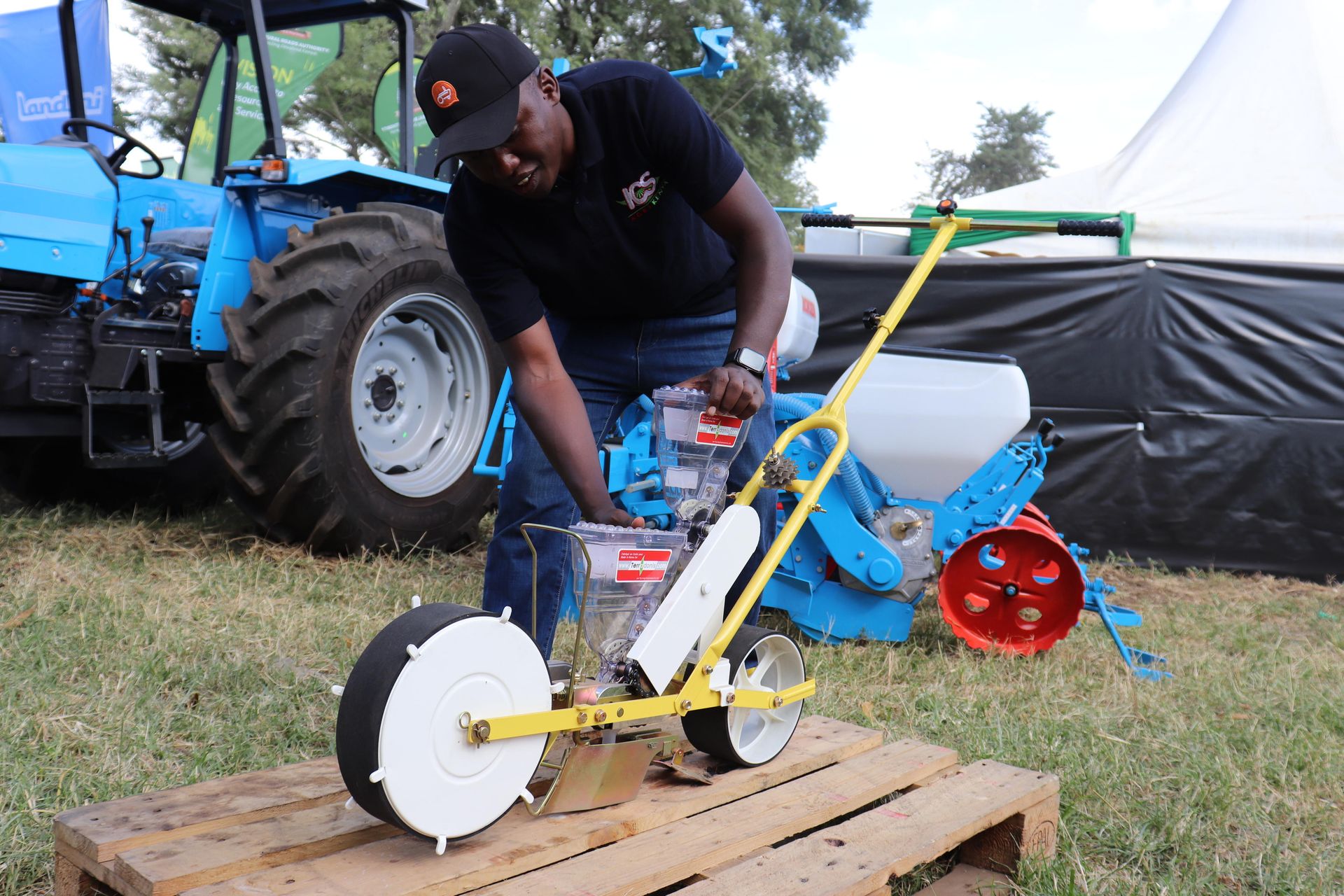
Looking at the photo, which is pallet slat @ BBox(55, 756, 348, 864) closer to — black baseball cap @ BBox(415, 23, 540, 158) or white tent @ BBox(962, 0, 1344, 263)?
black baseball cap @ BBox(415, 23, 540, 158)

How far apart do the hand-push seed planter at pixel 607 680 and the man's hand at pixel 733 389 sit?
0.19 feet

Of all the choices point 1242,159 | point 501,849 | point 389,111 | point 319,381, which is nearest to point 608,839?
point 501,849

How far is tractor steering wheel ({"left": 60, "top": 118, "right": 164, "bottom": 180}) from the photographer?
3.95 m

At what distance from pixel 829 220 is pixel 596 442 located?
3.19ft

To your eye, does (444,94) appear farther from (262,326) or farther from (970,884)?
(262,326)

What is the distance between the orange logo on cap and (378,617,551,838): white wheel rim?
86 centimetres

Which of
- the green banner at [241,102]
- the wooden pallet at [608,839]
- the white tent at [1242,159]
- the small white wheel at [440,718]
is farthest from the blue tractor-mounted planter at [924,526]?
the white tent at [1242,159]

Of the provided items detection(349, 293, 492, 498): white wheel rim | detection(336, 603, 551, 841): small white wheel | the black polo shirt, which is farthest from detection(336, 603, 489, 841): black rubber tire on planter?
detection(349, 293, 492, 498): white wheel rim

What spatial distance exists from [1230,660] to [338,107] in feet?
54.6

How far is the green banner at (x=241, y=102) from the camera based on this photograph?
5.10 metres

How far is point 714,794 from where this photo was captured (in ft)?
6.59

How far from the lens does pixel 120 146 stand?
14.1 feet

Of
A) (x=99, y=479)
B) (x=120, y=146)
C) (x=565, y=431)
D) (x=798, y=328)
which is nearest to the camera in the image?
(x=565, y=431)

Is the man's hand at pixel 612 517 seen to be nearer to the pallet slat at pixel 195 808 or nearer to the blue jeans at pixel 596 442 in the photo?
the blue jeans at pixel 596 442
